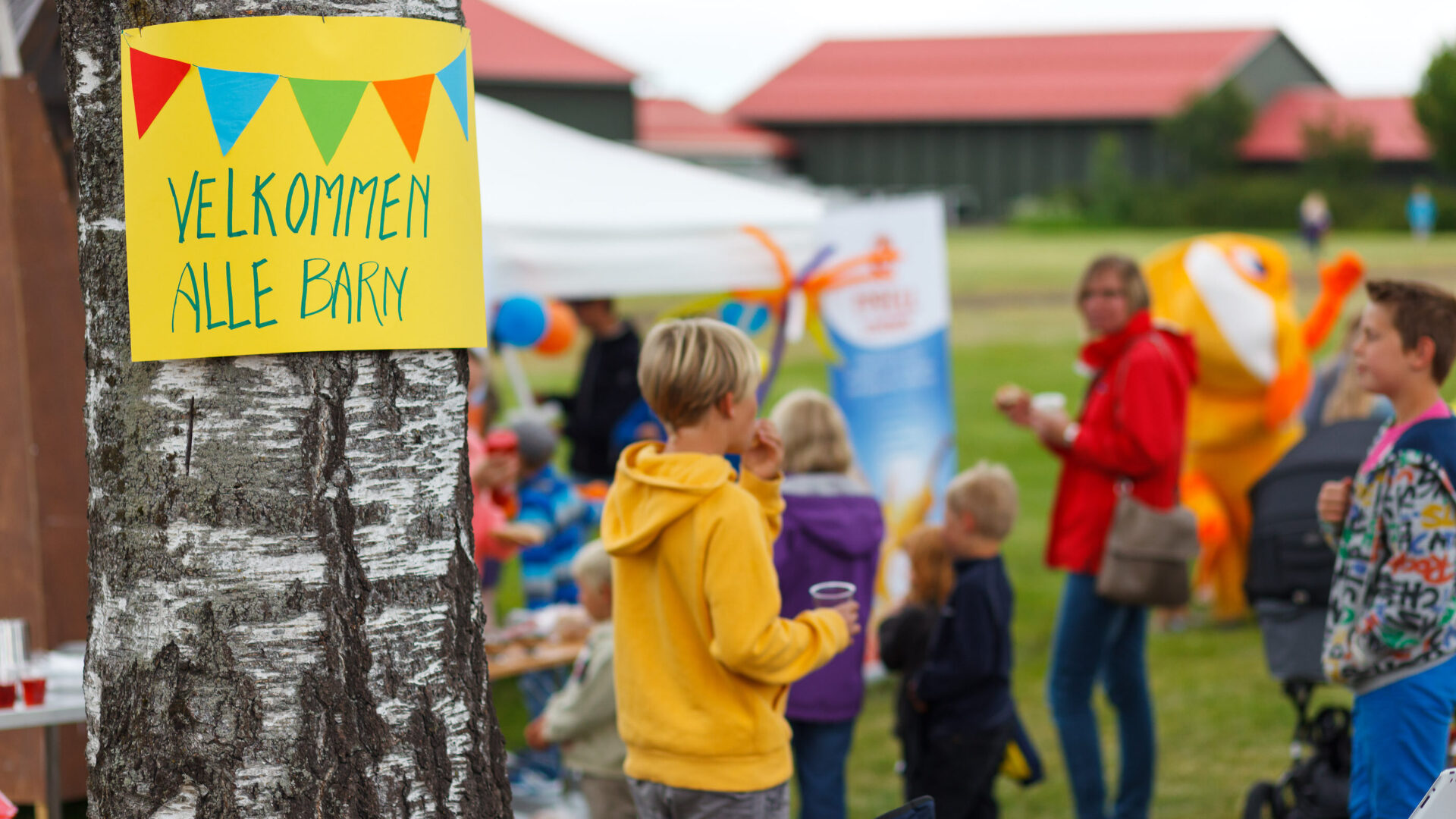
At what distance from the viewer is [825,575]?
12.1 feet

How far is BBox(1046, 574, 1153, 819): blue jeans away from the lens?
13.9 ft

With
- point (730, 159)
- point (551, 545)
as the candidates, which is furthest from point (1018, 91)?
point (551, 545)

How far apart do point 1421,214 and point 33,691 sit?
4172 centimetres

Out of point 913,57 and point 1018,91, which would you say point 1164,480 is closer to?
point 1018,91

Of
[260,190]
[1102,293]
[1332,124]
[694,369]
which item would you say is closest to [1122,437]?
[1102,293]

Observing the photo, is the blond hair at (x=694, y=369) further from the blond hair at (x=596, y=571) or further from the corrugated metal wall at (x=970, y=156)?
the corrugated metal wall at (x=970, y=156)

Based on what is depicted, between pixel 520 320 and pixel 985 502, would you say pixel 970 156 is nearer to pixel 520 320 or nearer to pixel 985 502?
pixel 520 320

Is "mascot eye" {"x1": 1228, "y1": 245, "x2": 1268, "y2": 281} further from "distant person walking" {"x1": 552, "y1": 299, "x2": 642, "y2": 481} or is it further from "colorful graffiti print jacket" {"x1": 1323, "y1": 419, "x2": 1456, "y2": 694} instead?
"colorful graffiti print jacket" {"x1": 1323, "y1": 419, "x2": 1456, "y2": 694}

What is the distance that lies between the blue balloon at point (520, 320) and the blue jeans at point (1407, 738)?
3.23m

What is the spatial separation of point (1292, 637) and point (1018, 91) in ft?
191

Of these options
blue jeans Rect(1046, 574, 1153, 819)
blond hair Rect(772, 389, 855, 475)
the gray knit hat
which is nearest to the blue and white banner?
the gray knit hat

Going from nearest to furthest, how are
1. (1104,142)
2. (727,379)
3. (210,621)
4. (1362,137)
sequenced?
1. (210,621)
2. (727,379)
3. (1362,137)
4. (1104,142)

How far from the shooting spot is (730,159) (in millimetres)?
55312

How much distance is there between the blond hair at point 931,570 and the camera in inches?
158
